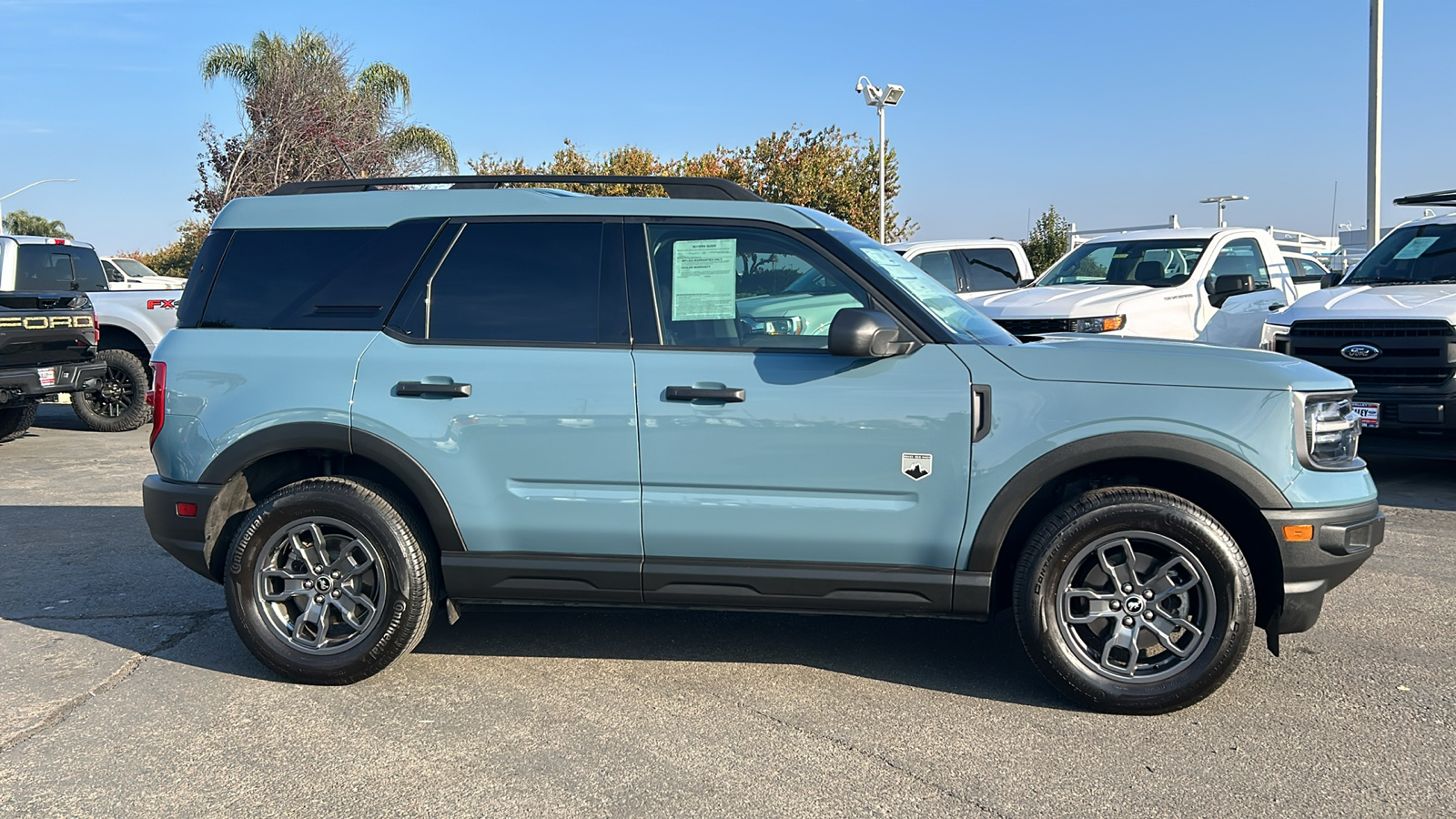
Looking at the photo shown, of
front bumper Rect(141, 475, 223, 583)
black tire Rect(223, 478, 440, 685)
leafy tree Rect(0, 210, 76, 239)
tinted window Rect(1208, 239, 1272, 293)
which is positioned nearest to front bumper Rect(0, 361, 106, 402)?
front bumper Rect(141, 475, 223, 583)

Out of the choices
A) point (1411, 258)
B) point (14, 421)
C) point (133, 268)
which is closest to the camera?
point (1411, 258)

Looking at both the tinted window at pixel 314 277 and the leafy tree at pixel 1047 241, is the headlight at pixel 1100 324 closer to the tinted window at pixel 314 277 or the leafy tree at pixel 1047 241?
the tinted window at pixel 314 277

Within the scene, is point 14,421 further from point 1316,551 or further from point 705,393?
point 1316,551

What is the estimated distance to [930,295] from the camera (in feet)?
14.2

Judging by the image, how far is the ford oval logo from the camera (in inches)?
315

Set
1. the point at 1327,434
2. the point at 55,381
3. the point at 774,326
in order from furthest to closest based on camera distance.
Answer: the point at 55,381, the point at 774,326, the point at 1327,434

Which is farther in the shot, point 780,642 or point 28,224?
point 28,224

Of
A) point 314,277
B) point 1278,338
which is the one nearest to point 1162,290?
point 1278,338

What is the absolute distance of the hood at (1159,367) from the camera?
3.91 meters

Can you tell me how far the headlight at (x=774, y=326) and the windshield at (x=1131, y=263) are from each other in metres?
7.41

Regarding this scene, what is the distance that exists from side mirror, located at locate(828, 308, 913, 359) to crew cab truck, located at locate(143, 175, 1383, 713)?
0.01 metres

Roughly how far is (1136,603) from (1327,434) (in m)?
0.90

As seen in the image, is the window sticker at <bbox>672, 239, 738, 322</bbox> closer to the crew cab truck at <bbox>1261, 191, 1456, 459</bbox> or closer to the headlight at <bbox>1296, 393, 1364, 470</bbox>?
the headlight at <bbox>1296, 393, 1364, 470</bbox>

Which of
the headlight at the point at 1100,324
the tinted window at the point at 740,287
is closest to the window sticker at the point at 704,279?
the tinted window at the point at 740,287
